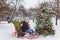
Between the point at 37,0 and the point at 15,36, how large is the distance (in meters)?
2.70

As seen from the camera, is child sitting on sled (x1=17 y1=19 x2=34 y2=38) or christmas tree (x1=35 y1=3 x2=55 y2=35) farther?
christmas tree (x1=35 y1=3 x2=55 y2=35)

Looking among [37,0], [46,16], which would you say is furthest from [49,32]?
[37,0]

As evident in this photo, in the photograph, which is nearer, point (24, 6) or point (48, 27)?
point (48, 27)

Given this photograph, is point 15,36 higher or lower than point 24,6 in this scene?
lower

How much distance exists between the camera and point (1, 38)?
3.28 m

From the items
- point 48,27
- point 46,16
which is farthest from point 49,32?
point 46,16

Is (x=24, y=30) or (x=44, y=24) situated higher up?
(x=44, y=24)

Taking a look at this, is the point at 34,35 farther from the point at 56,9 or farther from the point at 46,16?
the point at 56,9

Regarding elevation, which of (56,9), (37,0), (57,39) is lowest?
(57,39)

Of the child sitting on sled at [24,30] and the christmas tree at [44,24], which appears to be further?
the christmas tree at [44,24]

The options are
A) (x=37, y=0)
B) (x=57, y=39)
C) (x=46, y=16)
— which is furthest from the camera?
(x=37, y=0)

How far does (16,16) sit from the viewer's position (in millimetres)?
5977

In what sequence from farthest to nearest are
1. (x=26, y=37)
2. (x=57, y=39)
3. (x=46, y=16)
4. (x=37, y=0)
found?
(x=37, y=0) < (x=46, y=16) < (x=26, y=37) < (x=57, y=39)

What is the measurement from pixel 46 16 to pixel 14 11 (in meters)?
2.51
